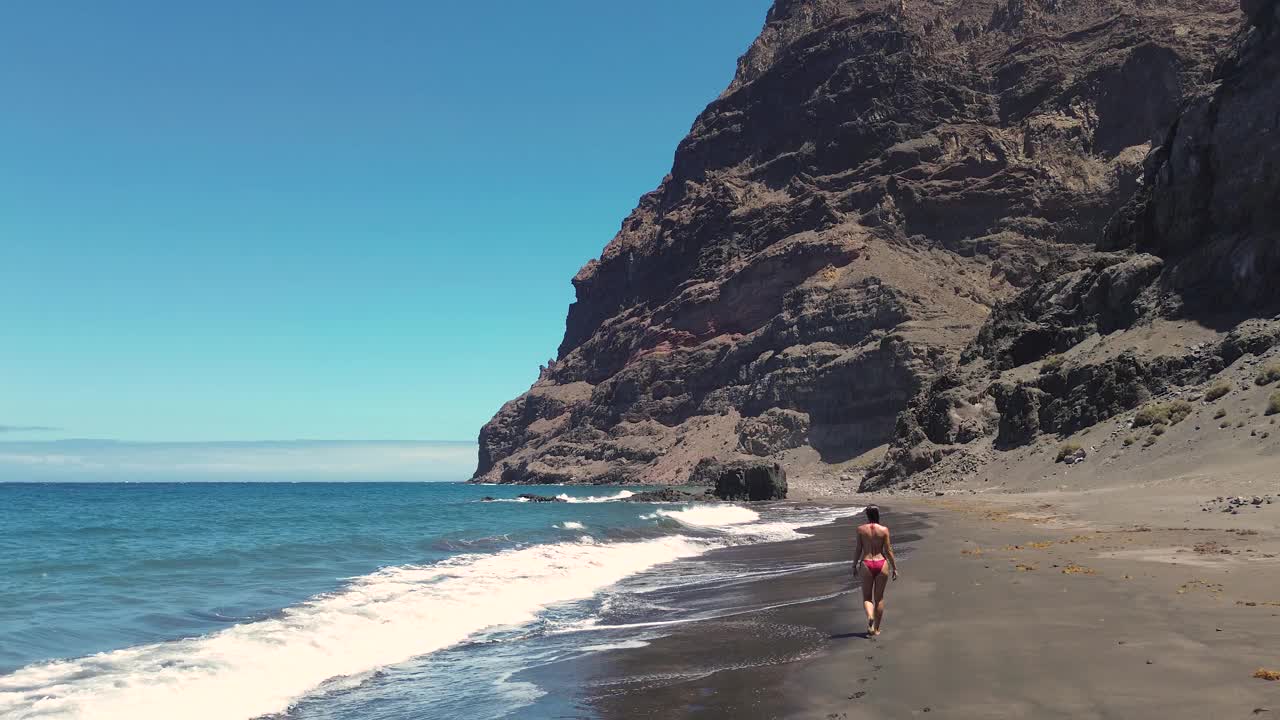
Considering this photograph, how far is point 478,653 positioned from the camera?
13.1 meters

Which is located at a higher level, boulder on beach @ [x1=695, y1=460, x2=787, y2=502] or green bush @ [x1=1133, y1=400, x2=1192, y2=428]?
green bush @ [x1=1133, y1=400, x2=1192, y2=428]

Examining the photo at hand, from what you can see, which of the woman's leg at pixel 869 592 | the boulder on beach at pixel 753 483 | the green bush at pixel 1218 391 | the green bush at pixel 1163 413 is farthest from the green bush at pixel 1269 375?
the boulder on beach at pixel 753 483

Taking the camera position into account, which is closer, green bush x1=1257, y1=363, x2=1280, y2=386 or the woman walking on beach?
the woman walking on beach

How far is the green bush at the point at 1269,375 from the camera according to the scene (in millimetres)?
38256

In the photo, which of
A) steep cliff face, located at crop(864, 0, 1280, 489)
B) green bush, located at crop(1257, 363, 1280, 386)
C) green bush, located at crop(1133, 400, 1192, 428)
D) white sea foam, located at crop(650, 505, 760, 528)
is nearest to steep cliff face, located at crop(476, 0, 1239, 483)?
steep cliff face, located at crop(864, 0, 1280, 489)

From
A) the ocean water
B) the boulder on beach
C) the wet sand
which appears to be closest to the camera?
the wet sand

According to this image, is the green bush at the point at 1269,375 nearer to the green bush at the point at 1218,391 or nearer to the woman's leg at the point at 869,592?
the green bush at the point at 1218,391

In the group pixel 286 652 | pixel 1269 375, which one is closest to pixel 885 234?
pixel 1269 375

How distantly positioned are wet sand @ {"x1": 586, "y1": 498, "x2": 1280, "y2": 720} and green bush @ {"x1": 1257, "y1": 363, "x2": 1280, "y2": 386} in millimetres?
26371

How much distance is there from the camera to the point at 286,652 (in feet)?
42.0

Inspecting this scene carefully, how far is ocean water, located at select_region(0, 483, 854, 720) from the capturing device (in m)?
10.3

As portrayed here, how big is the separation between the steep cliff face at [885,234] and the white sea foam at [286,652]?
107 meters

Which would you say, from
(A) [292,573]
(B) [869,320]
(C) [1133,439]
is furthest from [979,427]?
(B) [869,320]

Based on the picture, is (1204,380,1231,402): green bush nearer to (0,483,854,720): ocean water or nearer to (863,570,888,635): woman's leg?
(0,483,854,720): ocean water
